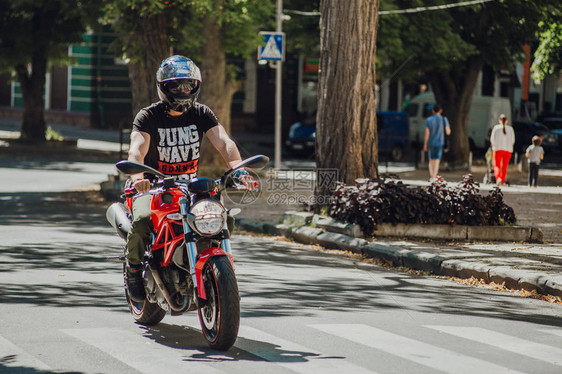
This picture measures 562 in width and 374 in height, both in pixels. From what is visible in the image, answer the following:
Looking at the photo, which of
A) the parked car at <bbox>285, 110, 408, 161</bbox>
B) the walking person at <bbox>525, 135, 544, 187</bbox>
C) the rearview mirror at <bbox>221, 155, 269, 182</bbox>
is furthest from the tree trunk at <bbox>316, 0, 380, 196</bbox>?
the parked car at <bbox>285, 110, 408, 161</bbox>

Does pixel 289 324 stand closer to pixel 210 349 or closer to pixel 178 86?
pixel 210 349

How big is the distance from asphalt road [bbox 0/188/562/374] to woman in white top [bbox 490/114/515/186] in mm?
12088

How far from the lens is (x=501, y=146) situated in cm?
2286

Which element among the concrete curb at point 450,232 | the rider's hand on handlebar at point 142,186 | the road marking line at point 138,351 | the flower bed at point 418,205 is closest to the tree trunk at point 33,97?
the flower bed at point 418,205

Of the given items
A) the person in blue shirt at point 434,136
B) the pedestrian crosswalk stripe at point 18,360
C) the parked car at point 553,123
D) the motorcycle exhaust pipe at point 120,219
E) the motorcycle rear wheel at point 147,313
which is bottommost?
the pedestrian crosswalk stripe at point 18,360

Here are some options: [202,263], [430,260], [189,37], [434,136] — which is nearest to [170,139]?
[202,263]

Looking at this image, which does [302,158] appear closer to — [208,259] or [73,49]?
[73,49]

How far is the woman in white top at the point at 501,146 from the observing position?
2276cm

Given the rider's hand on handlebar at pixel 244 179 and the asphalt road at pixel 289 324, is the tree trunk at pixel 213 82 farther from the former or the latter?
the rider's hand on handlebar at pixel 244 179

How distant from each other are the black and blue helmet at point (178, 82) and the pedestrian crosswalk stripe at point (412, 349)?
1978 millimetres

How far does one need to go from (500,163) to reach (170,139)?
17280 mm

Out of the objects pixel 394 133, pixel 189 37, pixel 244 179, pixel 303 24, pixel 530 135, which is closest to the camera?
pixel 244 179

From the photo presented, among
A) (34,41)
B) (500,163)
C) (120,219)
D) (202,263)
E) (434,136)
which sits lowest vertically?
(202,263)

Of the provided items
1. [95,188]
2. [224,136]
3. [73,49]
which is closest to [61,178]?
[95,188]
